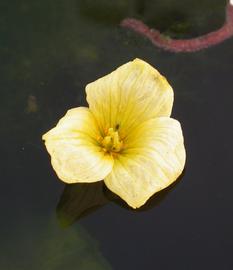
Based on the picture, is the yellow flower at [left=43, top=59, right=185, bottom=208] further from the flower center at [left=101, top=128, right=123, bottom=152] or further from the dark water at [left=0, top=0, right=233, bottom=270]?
the dark water at [left=0, top=0, right=233, bottom=270]

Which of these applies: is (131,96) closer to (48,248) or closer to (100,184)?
(100,184)

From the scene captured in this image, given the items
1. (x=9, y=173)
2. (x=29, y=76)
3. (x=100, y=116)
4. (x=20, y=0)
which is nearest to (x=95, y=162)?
(x=100, y=116)

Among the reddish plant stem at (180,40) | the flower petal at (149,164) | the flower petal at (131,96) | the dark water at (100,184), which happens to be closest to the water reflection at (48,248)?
the dark water at (100,184)

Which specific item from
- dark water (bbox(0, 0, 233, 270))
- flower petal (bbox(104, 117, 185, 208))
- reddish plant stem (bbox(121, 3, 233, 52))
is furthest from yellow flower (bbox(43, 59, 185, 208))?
reddish plant stem (bbox(121, 3, 233, 52))

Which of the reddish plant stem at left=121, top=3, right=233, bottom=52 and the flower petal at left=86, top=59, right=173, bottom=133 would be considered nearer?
the flower petal at left=86, top=59, right=173, bottom=133

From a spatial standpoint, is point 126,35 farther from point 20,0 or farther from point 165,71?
point 20,0
